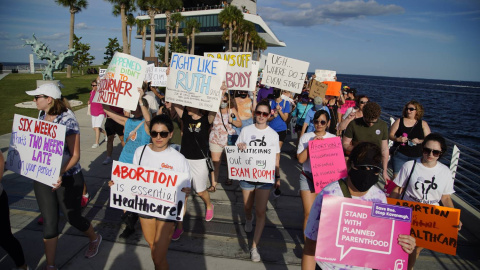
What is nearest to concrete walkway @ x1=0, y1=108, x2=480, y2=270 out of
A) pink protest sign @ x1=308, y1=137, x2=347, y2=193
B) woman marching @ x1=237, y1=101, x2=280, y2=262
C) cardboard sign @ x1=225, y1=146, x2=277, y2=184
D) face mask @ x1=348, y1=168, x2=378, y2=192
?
woman marching @ x1=237, y1=101, x2=280, y2=262

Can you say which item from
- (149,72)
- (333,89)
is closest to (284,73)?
(333,89)

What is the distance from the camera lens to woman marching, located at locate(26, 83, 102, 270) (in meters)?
3.48

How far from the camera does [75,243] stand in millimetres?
4348

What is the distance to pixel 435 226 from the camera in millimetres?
3092

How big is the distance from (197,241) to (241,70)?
4.05 metres

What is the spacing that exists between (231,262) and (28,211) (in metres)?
3.61

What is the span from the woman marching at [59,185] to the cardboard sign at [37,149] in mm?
121

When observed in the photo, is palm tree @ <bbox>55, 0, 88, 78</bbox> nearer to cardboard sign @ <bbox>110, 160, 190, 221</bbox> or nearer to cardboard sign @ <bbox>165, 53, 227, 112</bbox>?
cardboard sign @ <bbox>165, 53, 227, 112</bbox>

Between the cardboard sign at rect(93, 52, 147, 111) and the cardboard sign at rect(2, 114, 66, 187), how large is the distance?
1.04 meters

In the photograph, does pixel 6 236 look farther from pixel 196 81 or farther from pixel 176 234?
pixel 196 81

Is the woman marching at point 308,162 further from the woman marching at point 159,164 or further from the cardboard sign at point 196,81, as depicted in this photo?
the woman marching at point 159,164

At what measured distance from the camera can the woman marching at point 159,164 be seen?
3246 mm

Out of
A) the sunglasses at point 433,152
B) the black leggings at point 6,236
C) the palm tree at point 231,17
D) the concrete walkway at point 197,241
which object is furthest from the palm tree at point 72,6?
the sunglasses at point 433,152

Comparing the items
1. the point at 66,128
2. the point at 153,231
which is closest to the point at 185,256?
the point at 153,231
